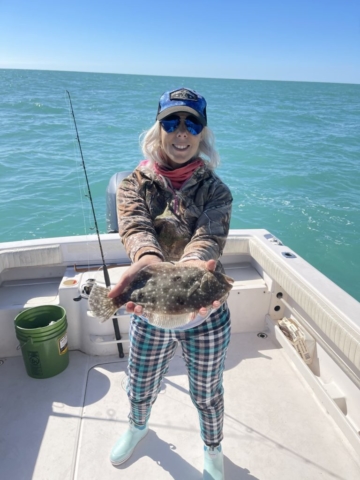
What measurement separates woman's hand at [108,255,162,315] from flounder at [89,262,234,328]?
2 centimetres

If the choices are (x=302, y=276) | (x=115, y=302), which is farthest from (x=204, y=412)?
(x=302, y=276)

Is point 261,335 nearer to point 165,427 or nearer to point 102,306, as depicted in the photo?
point 165,427

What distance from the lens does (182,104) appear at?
7.67 ft

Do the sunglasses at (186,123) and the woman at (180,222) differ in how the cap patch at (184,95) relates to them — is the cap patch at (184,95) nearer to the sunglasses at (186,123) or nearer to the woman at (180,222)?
the woman at (180,222)

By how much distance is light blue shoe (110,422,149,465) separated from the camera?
286 cm

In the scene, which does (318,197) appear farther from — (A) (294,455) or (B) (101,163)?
(A) (294,455)

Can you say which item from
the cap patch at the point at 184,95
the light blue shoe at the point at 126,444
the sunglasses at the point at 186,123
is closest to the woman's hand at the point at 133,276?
the sunglasses at the point at 186,123

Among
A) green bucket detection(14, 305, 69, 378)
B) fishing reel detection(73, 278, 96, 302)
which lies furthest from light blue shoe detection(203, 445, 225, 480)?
fishing reel detection(73, 278, 96, 302)

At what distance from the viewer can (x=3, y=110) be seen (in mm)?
29984

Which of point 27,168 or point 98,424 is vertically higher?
point 98,424

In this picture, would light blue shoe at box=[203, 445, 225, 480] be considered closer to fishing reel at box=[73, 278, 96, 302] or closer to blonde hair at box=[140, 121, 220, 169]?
fishing reel at box=[73, 278, 96, 302]

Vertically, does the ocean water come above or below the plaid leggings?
below

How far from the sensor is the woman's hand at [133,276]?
2.02 metres

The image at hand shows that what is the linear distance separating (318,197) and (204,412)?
13.9 metres
